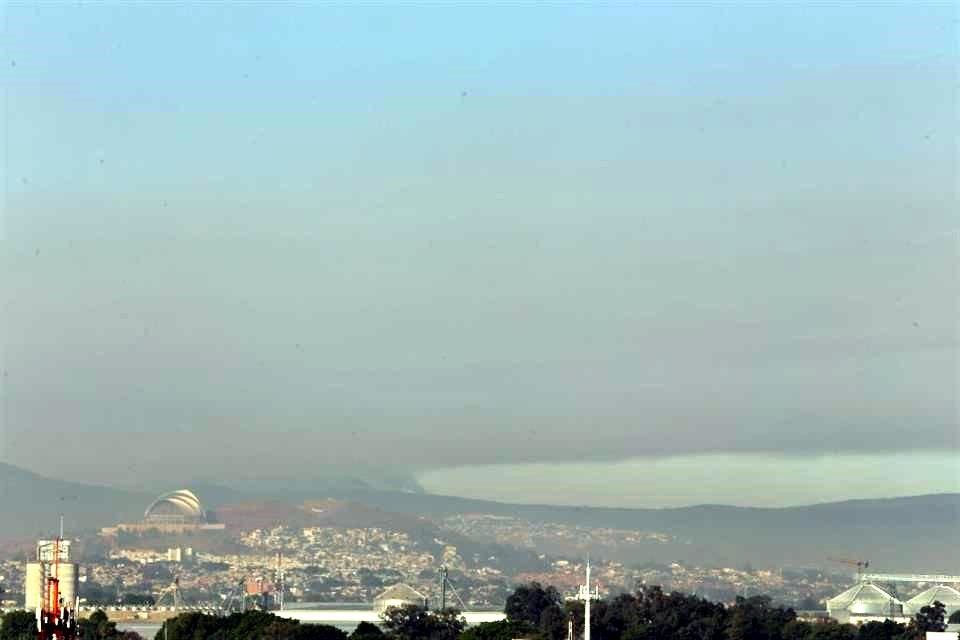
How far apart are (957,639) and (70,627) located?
8845 cm

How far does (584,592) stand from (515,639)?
85.4 m

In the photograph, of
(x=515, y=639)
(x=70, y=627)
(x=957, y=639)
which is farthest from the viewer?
(x=515, y=639)

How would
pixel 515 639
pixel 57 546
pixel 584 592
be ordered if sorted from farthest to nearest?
pixel 515 639, pixel 584 592, pixel 57 546

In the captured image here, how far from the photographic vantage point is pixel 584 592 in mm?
108312

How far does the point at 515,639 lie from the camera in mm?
192500

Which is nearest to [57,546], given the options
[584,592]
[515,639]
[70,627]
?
[70,627]

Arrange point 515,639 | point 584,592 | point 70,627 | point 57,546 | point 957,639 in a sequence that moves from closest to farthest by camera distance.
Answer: point 70,627, point 57,546, point 584,592, point 957,639, point 515,639

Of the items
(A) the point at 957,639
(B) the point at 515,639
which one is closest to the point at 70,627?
(A) the point at 957,639

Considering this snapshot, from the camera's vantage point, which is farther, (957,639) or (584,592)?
(957,639)

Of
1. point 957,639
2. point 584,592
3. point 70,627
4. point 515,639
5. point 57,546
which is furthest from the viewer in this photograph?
point 515,639

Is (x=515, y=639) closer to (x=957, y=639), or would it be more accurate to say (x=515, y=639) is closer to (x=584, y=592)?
(x=957, y=639)

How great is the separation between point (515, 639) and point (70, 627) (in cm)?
12696

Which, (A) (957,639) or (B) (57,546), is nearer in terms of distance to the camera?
(B) (57,546)

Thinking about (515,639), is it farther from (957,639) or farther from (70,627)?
(70,627)
